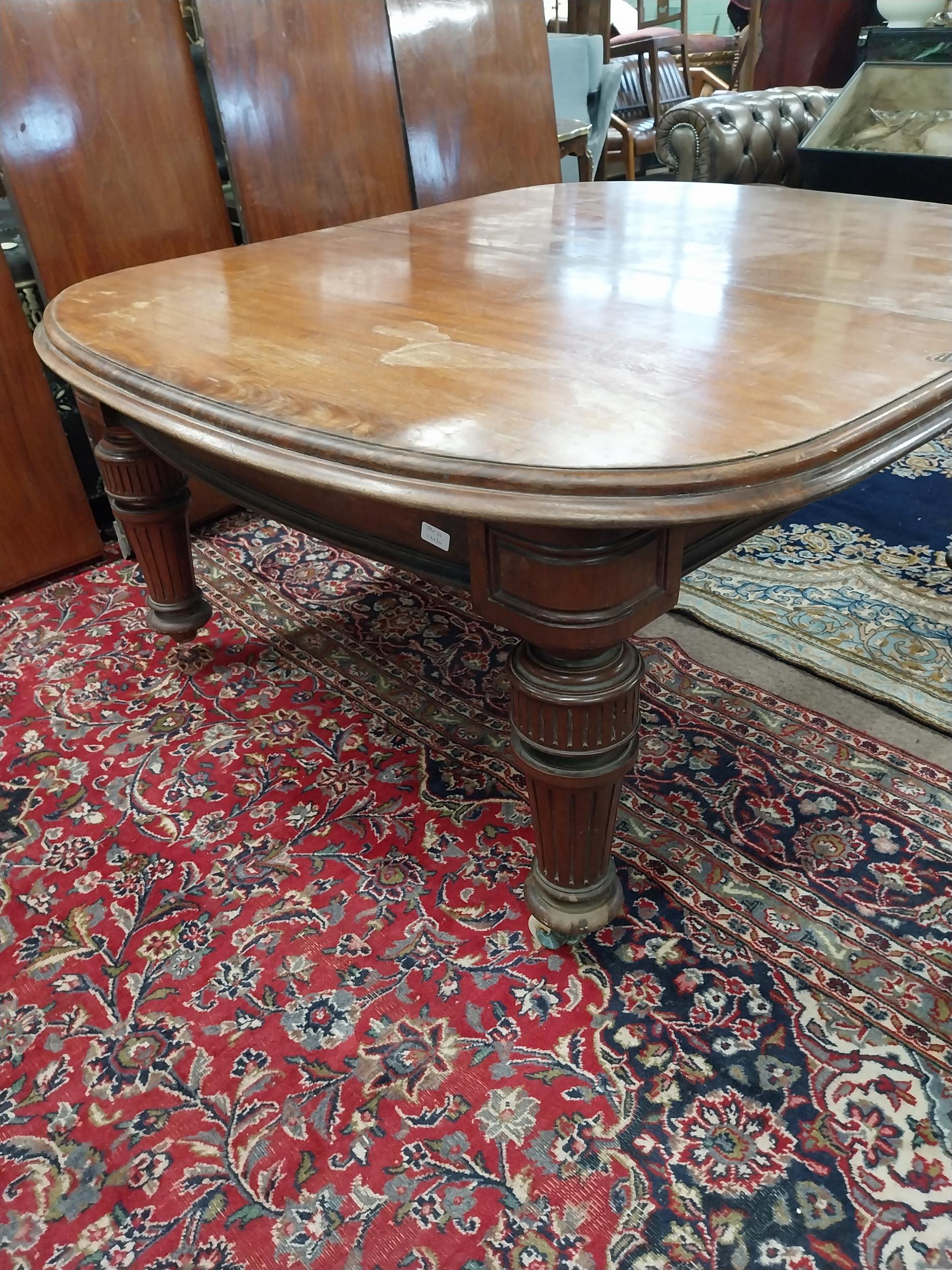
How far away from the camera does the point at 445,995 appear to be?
0.95 meters

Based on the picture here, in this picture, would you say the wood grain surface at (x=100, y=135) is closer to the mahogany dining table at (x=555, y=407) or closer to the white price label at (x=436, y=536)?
the mahogany dining table at (x=555, y=407)

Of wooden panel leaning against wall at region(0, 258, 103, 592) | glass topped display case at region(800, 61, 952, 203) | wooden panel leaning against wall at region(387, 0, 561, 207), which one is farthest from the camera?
glass topped display case at region(800, 61, 952, 203)

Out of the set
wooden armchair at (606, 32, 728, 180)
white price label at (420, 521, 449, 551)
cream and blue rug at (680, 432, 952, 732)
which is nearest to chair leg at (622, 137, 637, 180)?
wooden armchair at (606, 32, 728, 180)

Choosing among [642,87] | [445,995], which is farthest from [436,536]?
[642,87]

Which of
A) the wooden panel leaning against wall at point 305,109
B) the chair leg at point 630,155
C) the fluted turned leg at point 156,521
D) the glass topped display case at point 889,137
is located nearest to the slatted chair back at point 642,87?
the chair leg at point 630,155

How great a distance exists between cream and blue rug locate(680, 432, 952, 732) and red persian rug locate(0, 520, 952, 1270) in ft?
0.48

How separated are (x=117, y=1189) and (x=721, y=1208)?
54cm

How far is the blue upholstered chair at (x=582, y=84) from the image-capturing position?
3.43 meters

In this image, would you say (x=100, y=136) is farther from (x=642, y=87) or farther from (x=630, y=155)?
(x=642, y=87)

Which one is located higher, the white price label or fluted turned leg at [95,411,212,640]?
the white price label

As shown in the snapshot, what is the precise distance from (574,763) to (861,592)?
101 centimetres

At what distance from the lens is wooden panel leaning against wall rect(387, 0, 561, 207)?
199 centimetres

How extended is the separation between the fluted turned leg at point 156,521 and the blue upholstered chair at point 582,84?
261 cm

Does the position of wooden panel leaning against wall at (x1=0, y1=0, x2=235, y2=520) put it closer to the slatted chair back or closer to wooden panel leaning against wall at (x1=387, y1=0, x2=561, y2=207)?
wooden panel leaning against wall at (x1=387, y1=0, x2=561, y2=207)
